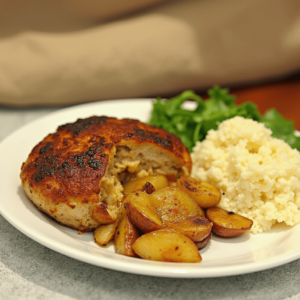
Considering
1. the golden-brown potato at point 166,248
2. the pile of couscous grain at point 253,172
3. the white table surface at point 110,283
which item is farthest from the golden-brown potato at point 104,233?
the pile of couscous grain at point 253,172

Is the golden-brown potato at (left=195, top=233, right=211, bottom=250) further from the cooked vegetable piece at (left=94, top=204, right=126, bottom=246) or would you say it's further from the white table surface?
the cooked vegetable piece at (left=94, top=204, right=126, bottom=246)

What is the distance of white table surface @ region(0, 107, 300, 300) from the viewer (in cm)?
228

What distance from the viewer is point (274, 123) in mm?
4148

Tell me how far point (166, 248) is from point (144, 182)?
70 cm

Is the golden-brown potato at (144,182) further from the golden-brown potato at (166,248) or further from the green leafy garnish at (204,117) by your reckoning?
the green leafy garnish at (204,117)

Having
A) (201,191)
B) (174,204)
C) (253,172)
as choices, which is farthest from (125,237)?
(253,172)

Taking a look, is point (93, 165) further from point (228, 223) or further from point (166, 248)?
point (228, 223)

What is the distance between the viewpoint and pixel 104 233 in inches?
103

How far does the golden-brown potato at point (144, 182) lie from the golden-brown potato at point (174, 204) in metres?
0.17

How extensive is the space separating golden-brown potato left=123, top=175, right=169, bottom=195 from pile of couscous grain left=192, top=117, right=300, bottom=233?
0.42 metres

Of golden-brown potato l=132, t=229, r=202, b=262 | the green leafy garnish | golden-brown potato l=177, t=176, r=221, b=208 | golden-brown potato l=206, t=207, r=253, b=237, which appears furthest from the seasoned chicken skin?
the green leafy garnish

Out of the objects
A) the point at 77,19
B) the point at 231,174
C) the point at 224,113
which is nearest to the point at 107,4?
the point at 77,19

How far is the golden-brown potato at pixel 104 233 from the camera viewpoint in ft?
8.41

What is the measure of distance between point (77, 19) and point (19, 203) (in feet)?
10.5
